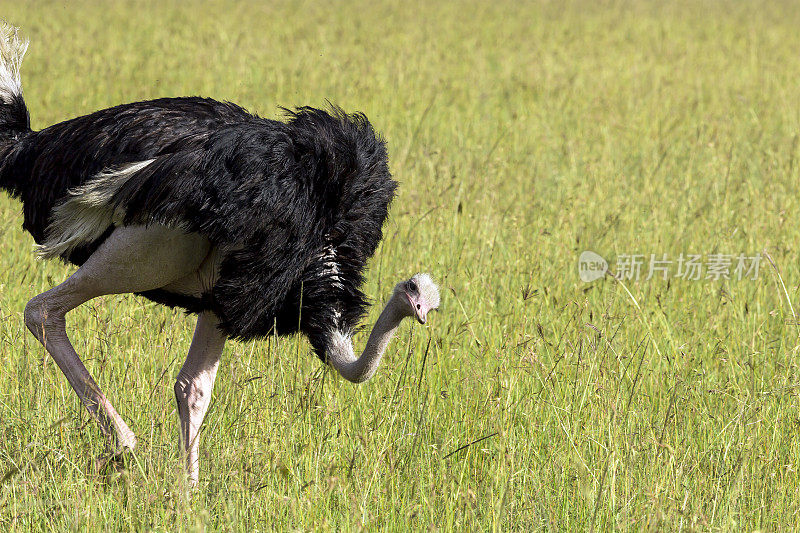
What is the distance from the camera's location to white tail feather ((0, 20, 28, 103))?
11.8 ft

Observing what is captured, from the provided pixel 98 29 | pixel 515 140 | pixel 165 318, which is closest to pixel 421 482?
pixel 165 318

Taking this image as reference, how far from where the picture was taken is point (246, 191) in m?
2.98

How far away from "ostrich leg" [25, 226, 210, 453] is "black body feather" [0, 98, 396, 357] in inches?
3.0

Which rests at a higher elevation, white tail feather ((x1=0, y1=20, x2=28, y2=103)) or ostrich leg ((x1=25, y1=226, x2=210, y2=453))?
white tail feather ((x1=0, y1=20, x2=28, y2=103))

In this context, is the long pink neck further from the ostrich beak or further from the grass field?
the grass field

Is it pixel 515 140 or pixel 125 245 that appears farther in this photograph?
pixel 515 140

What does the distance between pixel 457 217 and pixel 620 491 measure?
266 centimetres

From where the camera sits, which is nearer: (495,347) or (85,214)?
(85,214)

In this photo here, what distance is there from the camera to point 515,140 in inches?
293

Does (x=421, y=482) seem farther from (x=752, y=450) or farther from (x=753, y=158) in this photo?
(x=753, y=158)

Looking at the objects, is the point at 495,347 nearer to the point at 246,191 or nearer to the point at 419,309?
the point at 419,309

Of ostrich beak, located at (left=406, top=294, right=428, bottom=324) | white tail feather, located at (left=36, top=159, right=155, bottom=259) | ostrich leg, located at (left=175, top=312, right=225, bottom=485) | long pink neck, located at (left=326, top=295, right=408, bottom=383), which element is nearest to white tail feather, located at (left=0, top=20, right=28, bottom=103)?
white tail feather, located at (left=36, top=159, right=155, bottom=259)

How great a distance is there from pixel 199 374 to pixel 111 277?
0.56 m

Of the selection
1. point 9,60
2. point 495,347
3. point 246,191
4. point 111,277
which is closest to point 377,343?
point 246,191
